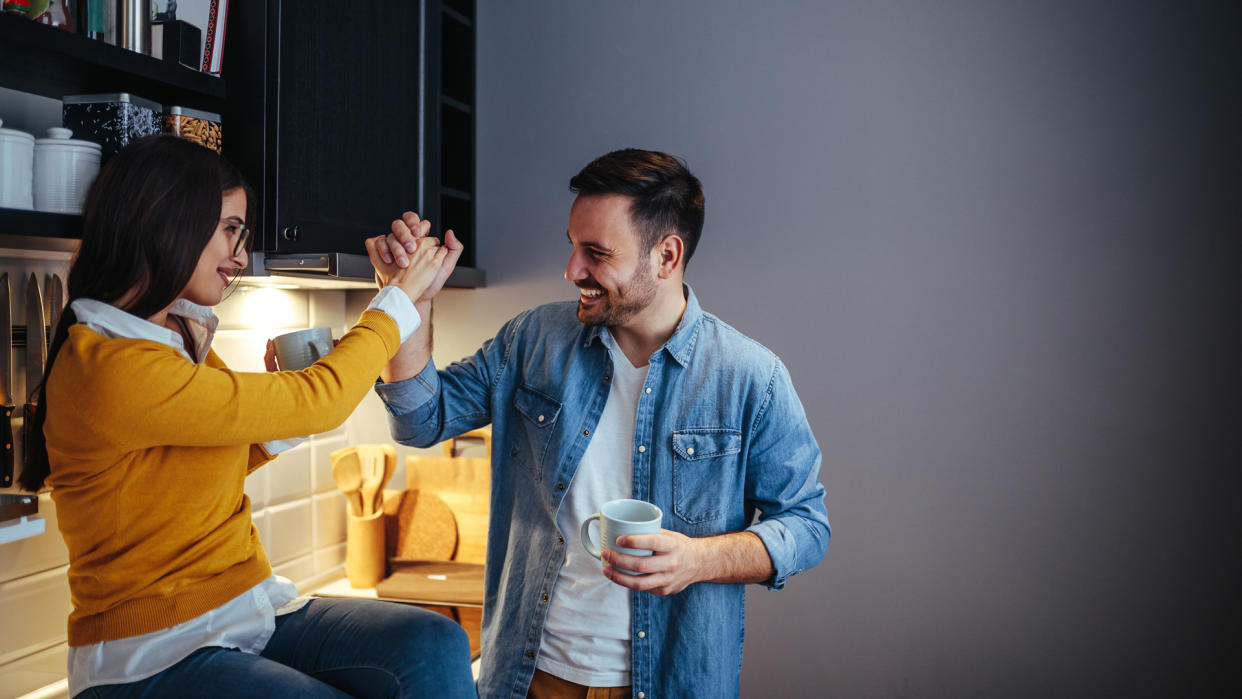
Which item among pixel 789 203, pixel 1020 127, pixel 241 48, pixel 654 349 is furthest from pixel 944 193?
pixel 241 48

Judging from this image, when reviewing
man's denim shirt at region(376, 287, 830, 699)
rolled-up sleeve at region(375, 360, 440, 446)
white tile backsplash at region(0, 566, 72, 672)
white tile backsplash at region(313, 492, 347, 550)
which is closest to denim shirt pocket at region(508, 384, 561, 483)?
man's denim shirt at region(376, 287, 830, 699)

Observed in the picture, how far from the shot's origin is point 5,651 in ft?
4.90

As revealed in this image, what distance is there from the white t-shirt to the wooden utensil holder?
0.95 m

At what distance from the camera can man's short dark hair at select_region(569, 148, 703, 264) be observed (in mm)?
1459

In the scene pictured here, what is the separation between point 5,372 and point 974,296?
196 cm

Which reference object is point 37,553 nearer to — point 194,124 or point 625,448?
point 194,124

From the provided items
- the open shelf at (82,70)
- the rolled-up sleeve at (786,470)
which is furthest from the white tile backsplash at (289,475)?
the rolled-up sleeve at (786,470)

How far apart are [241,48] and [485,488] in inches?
47.0

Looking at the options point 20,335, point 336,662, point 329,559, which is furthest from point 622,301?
point 329,559

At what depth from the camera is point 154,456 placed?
102cm

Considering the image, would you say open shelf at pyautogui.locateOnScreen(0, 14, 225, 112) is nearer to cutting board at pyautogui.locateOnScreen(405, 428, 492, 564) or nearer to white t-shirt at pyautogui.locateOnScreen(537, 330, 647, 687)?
white t-shirt at pyautogui.locateOnScreen(537, 330, 647, 687)

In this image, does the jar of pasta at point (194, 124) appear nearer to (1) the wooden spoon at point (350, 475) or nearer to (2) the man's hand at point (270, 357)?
(2) the man's hand at point (270, 357)

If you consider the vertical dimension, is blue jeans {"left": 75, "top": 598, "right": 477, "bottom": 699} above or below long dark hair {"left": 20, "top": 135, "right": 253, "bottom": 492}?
below

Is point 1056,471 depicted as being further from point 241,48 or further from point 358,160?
point 241,48
